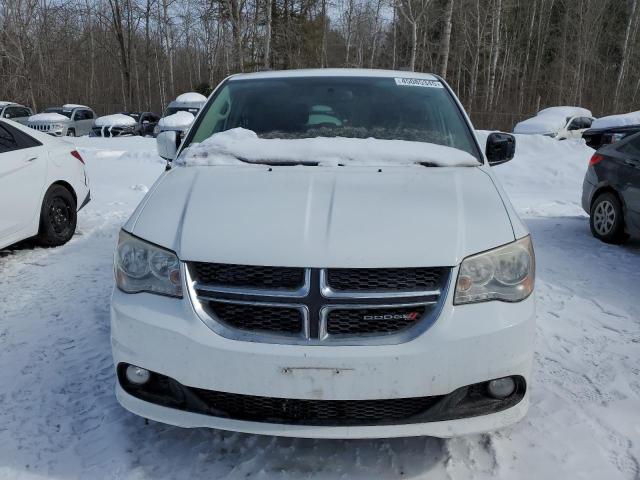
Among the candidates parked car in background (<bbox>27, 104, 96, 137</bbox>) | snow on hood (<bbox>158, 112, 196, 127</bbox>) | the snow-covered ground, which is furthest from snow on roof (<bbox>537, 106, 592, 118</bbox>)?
parked car in background (<bbox>27, 104, 96, 137</bbox>)

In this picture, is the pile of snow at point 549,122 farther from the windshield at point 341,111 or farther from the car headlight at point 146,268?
the car headlight at point 146,268

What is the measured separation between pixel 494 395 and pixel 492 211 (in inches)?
30.8

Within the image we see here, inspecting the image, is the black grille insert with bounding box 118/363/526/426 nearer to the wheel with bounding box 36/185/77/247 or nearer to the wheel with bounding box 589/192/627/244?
the wheel with bounding box 36/185/77/247

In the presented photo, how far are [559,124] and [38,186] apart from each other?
1968cm

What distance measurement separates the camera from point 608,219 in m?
6.29

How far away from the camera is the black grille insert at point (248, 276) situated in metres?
2.10

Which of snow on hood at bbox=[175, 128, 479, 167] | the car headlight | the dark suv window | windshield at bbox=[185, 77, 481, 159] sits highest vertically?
windshield at bbox=[185, 77, 481, 159]

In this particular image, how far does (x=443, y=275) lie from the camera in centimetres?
212

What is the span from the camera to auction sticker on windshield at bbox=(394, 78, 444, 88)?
3754mm

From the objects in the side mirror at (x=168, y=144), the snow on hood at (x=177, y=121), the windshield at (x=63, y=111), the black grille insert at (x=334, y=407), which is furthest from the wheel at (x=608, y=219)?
the windshield at (x=63, y=111)

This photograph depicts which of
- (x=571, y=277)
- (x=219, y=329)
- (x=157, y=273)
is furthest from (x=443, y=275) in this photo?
(x=571, y=277)

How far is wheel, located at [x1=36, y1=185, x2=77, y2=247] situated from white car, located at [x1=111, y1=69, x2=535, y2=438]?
367cm

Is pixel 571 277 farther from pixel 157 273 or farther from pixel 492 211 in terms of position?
pixel 157 273

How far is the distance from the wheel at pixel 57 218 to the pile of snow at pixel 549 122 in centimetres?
1831
